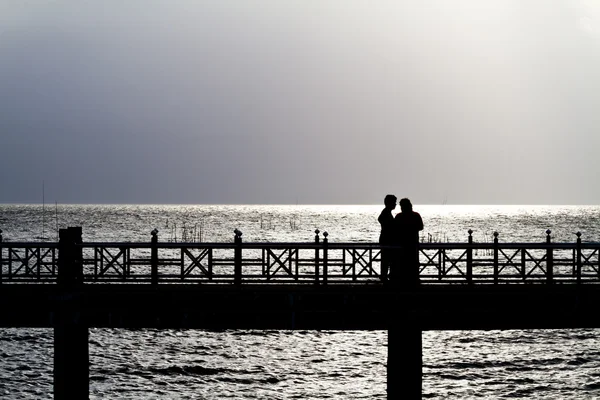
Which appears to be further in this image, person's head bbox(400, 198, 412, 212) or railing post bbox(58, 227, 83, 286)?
person's head bbox(400, 198, 412, 212)

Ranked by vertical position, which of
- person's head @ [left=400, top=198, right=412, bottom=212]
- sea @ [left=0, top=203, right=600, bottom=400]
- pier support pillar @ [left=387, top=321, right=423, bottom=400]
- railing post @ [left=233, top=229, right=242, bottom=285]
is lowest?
sea @ [left=0, top=203, right=600, bottom=400]

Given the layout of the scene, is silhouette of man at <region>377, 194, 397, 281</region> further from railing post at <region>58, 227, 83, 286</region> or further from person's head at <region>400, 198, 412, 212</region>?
railing post at <region>58, 227, 83, 286</region>

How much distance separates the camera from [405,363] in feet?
49.0

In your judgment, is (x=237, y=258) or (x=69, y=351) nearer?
(x=69, y=351)

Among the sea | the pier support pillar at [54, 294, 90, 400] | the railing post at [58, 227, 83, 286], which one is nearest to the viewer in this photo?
the pier support pillar at [54, 294, 90, 400]

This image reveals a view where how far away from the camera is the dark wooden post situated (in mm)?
15141

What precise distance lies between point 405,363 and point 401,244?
7.93 ft

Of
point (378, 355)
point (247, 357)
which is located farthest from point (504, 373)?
point (247, 357)

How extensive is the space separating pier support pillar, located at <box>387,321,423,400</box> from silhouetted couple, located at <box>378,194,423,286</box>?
98 cm

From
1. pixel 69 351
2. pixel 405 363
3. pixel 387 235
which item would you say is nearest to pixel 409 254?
pixel 387 235

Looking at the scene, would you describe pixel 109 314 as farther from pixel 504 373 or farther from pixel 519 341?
pixel 519 341

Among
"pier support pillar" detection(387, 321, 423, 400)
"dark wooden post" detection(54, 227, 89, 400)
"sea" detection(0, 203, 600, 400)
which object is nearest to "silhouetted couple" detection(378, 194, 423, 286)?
"pier support pillar" detection(387, 321, 423, 400)

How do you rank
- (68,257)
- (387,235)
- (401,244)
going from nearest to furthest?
(401,244)
(68,257)
(387,235)

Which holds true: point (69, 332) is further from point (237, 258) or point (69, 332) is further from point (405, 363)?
point (405, 363)
